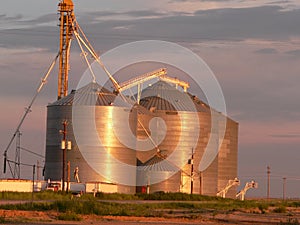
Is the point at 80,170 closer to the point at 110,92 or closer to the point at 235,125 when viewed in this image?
the point at 110,92

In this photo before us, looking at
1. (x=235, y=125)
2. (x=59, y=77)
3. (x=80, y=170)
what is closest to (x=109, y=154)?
(x=80, y=170)

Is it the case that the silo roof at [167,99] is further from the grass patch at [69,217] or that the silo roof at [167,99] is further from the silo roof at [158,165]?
the grass patch at [69,217]

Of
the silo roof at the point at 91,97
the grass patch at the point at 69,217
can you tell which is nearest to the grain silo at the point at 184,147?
the silo roof at the point at 91,97

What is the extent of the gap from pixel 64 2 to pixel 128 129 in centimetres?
1873

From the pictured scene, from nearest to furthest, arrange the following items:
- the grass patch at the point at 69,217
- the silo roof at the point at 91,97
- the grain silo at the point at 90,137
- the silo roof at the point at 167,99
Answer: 1. the grass patch at the point at 69,217
2. the grain silo at the point at 90,137
3. the silo roof at the point at 91,97
4. the silo roof at the point at 167,99

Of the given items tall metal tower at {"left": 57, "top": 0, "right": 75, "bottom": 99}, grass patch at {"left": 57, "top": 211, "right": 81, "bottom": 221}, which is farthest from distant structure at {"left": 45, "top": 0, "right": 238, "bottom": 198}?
grass patch at {"left": 57, "top": 211, "right": 81, "bottom": 221}

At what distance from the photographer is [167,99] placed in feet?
349

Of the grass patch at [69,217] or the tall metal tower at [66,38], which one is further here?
the tall metal tower at [66,38]

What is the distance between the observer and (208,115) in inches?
4131

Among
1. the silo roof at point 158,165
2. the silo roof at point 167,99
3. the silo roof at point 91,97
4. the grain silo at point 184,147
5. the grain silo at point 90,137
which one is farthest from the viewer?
the silo roof at point 167,99

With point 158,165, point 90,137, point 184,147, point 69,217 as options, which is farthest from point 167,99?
point 69,217

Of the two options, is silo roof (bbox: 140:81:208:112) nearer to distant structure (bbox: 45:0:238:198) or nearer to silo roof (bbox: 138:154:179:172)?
distant structure (bbox: 45:0:238:198)

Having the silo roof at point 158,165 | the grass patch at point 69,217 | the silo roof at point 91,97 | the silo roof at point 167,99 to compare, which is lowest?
the grass patch at point 69,217

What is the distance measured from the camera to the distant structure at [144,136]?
289ft
